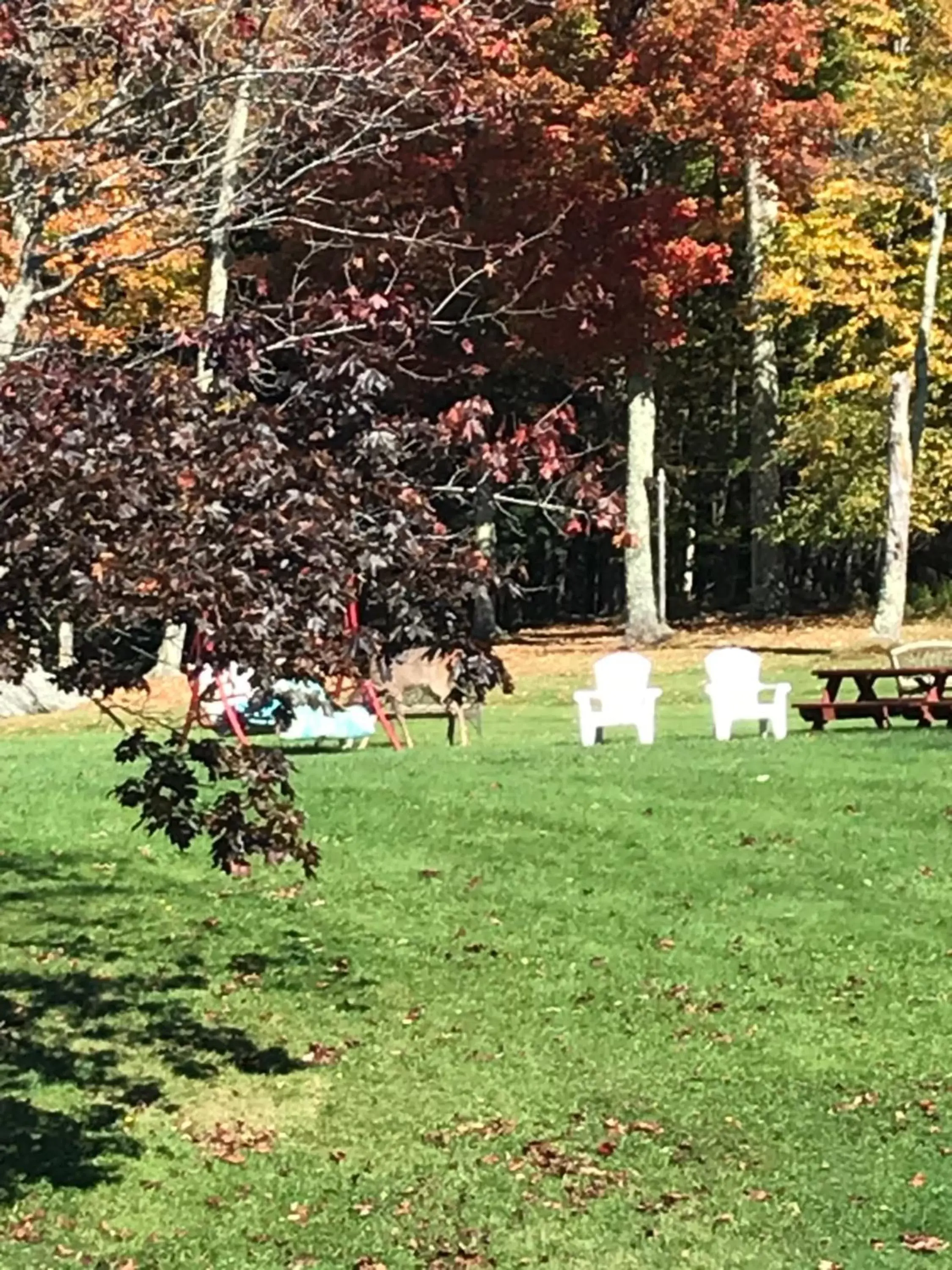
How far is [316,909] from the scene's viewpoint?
9570 millimetres

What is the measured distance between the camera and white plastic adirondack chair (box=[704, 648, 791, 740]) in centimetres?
1541

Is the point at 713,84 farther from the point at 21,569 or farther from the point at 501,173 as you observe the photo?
the point at 21,569

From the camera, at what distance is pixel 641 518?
2994cm

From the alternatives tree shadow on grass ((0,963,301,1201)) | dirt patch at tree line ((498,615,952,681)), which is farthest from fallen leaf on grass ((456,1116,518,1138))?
dirt patch at tree line ((498,615,952,681))

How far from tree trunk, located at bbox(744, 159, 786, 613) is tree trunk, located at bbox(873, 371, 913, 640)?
529 centimetres

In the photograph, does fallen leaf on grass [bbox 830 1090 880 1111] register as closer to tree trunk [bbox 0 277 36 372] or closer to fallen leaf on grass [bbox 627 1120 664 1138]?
fallen leaf on grass [bbox 627 1120 664 1138]

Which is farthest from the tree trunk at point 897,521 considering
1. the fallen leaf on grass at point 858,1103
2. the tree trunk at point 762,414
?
the fallen leaf on grass at point 858,1103

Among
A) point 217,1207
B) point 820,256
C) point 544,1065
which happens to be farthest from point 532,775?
point 820,256

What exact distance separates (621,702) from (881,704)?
2136 millimetres

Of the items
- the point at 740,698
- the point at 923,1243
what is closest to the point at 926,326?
the point at 740,698

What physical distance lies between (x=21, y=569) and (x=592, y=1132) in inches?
123

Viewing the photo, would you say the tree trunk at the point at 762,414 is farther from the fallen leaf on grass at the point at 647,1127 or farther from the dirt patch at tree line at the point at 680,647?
the fallen leaf on grass at the point at 647,1127

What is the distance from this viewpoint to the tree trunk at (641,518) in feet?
97.2

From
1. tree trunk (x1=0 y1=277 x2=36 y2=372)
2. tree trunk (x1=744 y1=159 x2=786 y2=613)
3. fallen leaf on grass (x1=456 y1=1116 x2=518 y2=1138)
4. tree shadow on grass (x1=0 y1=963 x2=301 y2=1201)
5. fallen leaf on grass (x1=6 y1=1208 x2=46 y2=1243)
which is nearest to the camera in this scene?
tree trunk (x1=0 y1=277 x2=36 y2=372)
